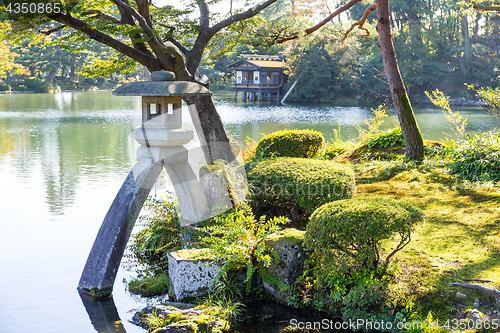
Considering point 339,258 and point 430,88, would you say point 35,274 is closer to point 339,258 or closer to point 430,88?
point 339,258

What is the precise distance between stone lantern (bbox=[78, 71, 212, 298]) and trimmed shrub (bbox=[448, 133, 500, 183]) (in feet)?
14.9

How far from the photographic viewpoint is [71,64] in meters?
38.8

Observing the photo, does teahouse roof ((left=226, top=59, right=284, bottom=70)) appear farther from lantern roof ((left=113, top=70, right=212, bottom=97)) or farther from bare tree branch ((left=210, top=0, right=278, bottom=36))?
lantern roof ((left=113, top=70, right=212, bottom=97))

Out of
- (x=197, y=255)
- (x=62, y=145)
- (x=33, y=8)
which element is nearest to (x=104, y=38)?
(x=33, y=8)

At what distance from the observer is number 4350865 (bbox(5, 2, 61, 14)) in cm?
442

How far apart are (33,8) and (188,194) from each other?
8.48 ft

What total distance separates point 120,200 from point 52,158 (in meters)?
8.54

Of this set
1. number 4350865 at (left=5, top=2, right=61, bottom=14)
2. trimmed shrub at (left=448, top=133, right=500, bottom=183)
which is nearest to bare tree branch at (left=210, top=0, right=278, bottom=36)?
number 4350865 at (left=5, top=2, right=61, bottom=14)

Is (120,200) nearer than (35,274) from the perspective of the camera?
Yes

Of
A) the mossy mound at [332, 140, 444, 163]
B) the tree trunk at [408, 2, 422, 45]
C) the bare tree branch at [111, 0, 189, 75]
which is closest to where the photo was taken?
the bare tree branch at [111, 0, 189, 75]

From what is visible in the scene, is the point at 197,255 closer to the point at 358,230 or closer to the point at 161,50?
the point at 358,230

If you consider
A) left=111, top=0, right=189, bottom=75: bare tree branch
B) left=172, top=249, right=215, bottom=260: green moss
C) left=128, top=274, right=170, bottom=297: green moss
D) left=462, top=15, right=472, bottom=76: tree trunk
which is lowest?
left=128, top=274, right=170, bottom=297: green moss

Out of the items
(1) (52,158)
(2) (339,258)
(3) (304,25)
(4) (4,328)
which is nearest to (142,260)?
(4) (4,328)

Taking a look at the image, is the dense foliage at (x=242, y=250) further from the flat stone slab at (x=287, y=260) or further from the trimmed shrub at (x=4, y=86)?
the trimmed shrub at (x=4, y=86)
